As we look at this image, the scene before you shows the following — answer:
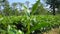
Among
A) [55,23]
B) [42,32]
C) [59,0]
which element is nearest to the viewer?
[42,32]

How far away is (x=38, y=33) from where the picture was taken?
795 cm

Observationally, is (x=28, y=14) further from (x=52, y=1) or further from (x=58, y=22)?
(x=52, y=1)

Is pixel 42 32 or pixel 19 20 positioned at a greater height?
Result: pixel 19 20

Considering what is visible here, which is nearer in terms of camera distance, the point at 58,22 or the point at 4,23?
the point at 4,23

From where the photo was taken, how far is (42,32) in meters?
8.28

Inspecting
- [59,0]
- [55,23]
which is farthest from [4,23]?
[59,0]

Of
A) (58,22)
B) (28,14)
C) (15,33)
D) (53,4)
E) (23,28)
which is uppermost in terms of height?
(28,14)

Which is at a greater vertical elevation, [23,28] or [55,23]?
[23,28]

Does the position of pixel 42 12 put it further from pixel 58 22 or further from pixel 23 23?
pixel 23 23

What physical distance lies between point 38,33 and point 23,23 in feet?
3.02

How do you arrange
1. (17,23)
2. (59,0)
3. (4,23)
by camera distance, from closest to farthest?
(4,23), (17,23), (59,0)

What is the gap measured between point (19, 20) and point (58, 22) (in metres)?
2.92

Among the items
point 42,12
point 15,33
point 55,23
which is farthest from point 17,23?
point 42,12

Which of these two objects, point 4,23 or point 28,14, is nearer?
point 28,14
